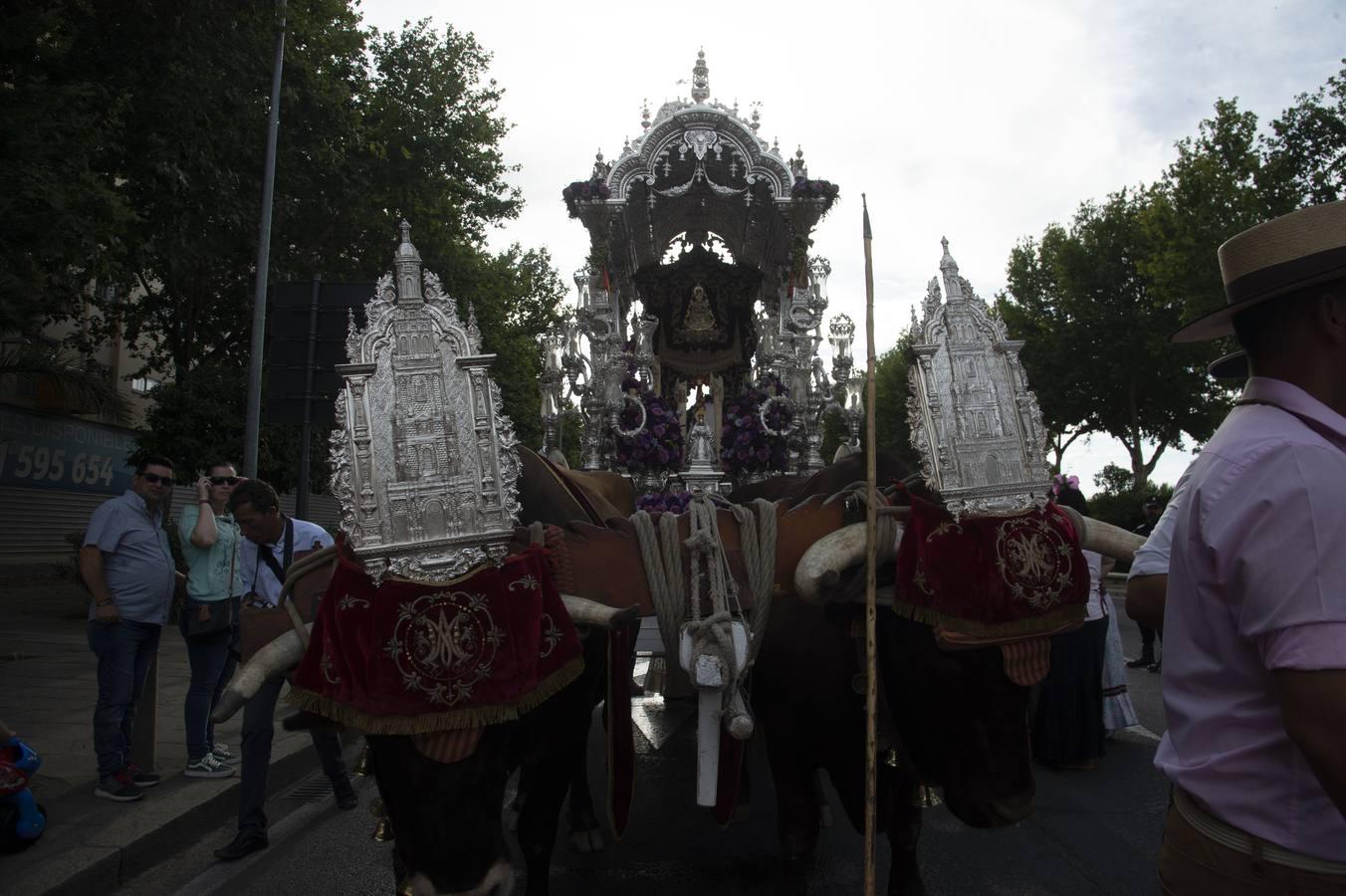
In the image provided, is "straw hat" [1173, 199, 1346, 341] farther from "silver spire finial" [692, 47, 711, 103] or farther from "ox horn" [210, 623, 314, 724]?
"silver spire finial" [692, 47, 711, 103]

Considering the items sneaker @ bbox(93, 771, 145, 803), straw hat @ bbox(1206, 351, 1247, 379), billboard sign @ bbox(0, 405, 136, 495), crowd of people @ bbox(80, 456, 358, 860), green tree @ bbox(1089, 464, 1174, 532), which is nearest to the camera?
straw hat @ bbox(1206, 351, 1247, 379)

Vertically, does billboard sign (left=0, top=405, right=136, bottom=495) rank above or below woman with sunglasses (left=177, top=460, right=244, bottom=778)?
above

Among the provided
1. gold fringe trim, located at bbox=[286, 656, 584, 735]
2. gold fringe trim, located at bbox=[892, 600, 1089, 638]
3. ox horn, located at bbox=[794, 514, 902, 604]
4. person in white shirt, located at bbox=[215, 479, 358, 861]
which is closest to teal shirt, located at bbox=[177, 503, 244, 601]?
person in white shirt, located at bbox=[215, 479, 358, 861]

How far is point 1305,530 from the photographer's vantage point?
1.46 metres

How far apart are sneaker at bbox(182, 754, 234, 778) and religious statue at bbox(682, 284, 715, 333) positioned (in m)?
5.73

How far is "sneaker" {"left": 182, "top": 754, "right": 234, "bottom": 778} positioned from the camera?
225 inches

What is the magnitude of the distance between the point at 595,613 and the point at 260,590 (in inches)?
137

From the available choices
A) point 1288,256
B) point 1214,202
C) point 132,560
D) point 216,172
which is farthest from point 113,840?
point 1214,202

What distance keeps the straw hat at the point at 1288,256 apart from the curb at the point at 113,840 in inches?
189

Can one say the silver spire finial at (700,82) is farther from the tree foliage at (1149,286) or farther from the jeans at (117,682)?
the tree foliage at (1149,286)

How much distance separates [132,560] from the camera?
18.1 ft

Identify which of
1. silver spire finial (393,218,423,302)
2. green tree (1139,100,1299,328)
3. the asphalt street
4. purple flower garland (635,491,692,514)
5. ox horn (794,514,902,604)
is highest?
green tree (1139,100,1299,328)

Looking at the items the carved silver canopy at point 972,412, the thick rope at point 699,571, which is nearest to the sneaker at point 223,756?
the thick rope at point 699,571

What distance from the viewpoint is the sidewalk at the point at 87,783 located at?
14.0 ft
